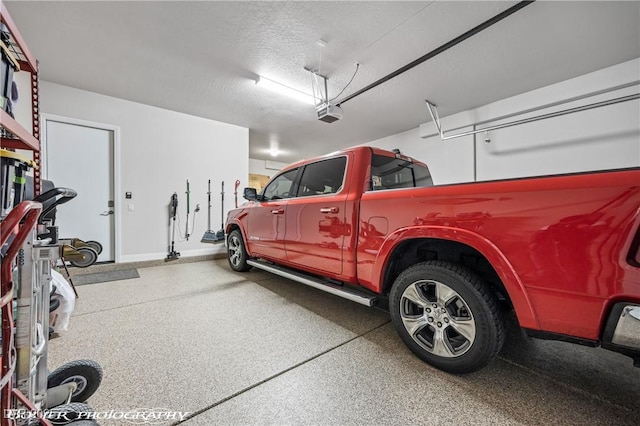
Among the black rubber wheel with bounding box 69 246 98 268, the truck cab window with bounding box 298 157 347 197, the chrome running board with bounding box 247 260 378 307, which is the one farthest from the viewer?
the black rubber wheel with bounding box 69 246 98 268

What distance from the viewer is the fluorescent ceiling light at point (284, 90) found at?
11.3ft

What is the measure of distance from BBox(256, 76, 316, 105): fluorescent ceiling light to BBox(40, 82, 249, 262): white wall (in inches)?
86.7

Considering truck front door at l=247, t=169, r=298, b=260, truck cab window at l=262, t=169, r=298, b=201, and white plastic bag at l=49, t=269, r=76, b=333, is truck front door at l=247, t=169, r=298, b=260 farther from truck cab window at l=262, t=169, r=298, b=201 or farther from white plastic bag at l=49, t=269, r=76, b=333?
white plastic bag at l=49, t=269, r=76, b=333

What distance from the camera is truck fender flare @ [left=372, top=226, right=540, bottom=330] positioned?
118 cm

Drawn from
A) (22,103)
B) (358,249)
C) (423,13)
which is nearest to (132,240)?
(22,103)

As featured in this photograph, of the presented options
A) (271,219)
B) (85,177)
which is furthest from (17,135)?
(85,177)

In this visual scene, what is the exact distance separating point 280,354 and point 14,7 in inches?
159

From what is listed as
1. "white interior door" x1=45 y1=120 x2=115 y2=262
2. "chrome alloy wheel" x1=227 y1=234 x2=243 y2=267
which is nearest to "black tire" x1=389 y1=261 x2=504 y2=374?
"chrome alloy wheel" x1=227 y1=234 x2=243 y2=267

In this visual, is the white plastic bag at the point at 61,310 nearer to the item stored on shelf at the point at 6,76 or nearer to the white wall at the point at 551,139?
the item stored on shelf at the point at 6,76

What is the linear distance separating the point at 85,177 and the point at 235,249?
2855 millimetres

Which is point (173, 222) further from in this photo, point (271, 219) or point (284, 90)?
point (284, 90)

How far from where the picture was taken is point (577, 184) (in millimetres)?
1041

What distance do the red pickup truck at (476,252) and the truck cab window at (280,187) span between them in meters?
0.49

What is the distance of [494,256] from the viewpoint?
49.4 inches
